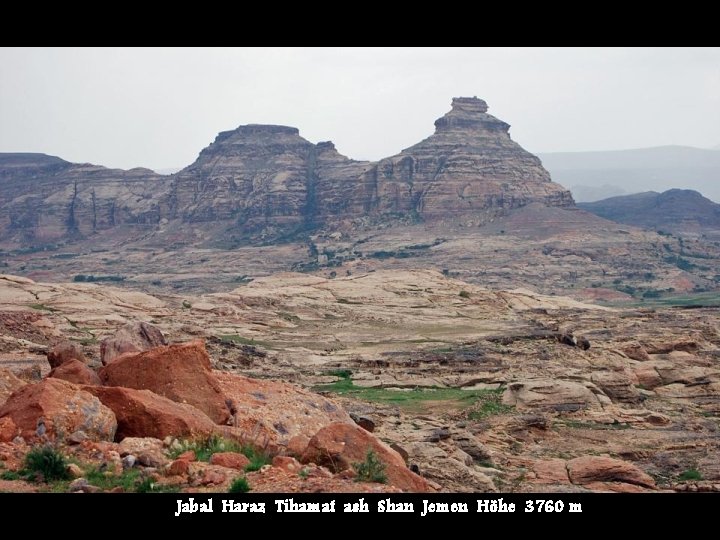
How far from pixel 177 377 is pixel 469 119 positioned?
416ft

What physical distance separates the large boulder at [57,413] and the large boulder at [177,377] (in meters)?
1.88

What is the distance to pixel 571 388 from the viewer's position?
79.1ft

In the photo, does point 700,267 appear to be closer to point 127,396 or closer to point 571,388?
point 571,388

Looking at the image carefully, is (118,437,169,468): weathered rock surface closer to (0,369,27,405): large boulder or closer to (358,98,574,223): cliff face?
(0,369,27,405): large boulder

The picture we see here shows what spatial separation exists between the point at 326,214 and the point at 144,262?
103 feet

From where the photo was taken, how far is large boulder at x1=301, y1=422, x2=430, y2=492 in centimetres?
952

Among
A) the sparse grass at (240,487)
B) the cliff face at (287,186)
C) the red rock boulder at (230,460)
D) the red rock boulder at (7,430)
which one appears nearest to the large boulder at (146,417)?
the red rock boulder at (7,430)

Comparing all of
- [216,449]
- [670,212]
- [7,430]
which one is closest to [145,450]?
[216,449]

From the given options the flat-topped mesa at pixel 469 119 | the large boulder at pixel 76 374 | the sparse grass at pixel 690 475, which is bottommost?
the sparse grass at pixel 690 475

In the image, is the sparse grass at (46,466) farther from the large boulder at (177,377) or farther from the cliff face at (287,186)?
the cliff face at (287,186)

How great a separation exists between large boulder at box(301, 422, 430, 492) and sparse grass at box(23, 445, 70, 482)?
111 inches

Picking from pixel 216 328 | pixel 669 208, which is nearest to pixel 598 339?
pixel 216 328

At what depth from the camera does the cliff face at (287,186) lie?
121 metres
